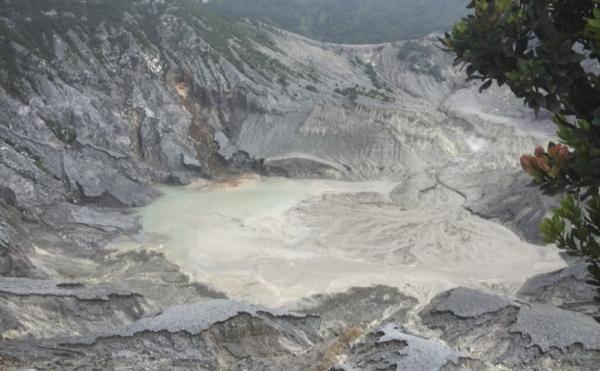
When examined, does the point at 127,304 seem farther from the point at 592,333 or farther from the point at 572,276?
the point at 572,276

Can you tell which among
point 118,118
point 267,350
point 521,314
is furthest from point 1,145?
point 521,314

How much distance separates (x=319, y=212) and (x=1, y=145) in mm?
17951

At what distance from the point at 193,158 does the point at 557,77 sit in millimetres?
37648

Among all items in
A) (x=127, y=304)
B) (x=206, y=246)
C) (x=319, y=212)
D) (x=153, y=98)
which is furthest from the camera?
(x=153, y=98)

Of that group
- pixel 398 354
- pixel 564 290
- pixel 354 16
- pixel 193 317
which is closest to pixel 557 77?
pixel 398 354

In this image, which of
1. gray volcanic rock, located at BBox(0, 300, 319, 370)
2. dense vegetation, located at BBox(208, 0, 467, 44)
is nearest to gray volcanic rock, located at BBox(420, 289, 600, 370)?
gray volcanic rock, located at BBox(0, 300, 319, 370)

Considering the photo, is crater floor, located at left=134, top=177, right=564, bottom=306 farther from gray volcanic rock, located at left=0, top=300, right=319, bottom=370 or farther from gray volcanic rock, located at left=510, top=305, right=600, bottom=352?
gray volcanic rock, located at left=510, top=305, right=600, bottom=352

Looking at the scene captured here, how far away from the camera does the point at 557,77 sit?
4.16m

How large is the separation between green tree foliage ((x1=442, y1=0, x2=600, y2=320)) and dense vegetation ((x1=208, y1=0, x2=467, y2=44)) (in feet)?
250

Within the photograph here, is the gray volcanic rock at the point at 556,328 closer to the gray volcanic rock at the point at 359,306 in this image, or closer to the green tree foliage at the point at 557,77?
the gray volcanic rock at the point at 359,306

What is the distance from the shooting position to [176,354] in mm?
14492

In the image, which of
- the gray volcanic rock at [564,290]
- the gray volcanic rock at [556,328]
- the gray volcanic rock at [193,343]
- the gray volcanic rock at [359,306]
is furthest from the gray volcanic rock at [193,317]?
the gray volcanic rock at [564,290]

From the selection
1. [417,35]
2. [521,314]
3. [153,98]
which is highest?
[417,35]

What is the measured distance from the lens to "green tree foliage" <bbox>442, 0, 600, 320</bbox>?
12.4 ft
